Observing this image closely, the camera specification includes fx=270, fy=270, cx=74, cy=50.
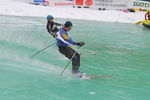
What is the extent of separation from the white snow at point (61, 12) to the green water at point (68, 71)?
12813 mm

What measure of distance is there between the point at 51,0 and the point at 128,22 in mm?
9406

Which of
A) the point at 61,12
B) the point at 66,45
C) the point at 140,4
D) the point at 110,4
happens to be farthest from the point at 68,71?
the point at 140,4

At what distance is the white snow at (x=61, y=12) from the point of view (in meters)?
29.5

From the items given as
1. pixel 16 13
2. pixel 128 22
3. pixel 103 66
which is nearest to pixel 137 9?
pixel 128 22

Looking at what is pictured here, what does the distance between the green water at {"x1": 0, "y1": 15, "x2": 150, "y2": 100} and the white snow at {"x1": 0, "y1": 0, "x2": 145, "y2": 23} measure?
12.8m

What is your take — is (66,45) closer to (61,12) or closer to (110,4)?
(61,12)

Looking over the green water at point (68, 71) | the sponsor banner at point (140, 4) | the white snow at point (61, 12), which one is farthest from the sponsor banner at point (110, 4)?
the green water at point (68, 71)

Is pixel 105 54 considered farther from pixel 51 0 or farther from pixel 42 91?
pixel 51 0

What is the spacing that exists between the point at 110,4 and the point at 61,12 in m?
6.73

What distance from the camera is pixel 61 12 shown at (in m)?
30.4

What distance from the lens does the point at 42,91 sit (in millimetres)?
7867

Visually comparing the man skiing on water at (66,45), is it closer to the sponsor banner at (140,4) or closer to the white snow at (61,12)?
the white snow at (61,12)

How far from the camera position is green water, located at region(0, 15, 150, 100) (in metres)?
7.86

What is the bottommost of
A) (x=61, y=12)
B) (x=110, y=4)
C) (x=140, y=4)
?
(x=61, y=12)
